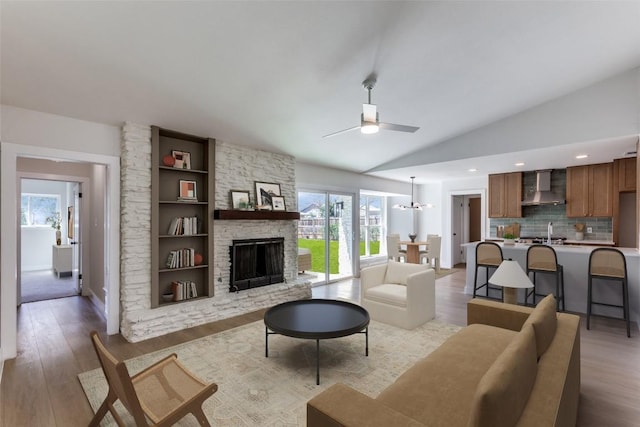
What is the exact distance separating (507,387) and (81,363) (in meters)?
3.66

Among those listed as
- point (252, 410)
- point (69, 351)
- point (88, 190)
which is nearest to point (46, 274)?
point (88, 190)

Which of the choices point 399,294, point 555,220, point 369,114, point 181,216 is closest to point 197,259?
point 181,216

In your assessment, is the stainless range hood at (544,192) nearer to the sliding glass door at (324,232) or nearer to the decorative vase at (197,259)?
the sliding glass door at (324,232)

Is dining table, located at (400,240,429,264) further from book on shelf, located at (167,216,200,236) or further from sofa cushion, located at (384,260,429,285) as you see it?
book on shelf, located at (167,216,200,236)

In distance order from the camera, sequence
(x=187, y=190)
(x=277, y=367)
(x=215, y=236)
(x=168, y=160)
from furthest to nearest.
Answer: (x=215, y=236) → (x=187, y=190) → (x=168, y=160) → (x=277, y=367)

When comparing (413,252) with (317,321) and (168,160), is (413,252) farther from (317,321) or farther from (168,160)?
(168,160)

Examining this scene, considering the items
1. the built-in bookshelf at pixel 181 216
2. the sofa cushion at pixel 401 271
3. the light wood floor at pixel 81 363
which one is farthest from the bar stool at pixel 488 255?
the built-in bookshelf at pixel 181 216

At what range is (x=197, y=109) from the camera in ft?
11.8

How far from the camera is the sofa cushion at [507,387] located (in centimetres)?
105

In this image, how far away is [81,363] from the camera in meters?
2.94

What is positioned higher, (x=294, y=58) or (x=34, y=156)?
(x=294, y=58)

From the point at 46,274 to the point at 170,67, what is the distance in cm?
747

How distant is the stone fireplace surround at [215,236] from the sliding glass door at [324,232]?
2.16 feet

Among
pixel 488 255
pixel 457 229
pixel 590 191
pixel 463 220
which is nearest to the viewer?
pixel 488 255
